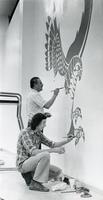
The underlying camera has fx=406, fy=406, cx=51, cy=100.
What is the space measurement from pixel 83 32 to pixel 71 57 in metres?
0.53

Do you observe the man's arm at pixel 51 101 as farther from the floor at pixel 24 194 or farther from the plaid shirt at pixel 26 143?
the floor at pixel 24 194

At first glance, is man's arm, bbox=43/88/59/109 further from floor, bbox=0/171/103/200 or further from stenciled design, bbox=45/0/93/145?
floor, bbox=0/171/103/200

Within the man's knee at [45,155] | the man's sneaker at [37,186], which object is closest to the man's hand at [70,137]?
the man's knee at [45,155]

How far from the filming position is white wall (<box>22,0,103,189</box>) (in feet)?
17.3

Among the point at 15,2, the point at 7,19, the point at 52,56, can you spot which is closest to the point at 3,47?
the point at 7,19

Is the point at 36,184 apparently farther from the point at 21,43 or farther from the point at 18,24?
the point at 18,24

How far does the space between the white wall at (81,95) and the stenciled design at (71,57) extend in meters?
0.12

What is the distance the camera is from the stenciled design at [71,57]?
568cm

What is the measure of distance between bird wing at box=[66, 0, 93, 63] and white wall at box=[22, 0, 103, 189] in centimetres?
11

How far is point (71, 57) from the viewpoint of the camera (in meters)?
6.09

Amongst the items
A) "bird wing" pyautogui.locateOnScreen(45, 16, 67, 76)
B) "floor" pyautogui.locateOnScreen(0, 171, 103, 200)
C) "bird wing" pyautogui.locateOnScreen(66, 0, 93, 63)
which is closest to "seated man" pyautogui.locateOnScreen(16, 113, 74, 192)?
"floor" pyautogui.locateOnScreen(0, 171, 103, 200)

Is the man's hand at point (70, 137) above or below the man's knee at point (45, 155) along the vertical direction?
above

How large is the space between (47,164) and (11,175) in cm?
137

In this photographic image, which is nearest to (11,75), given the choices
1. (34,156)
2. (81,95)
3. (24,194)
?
(81,95)
